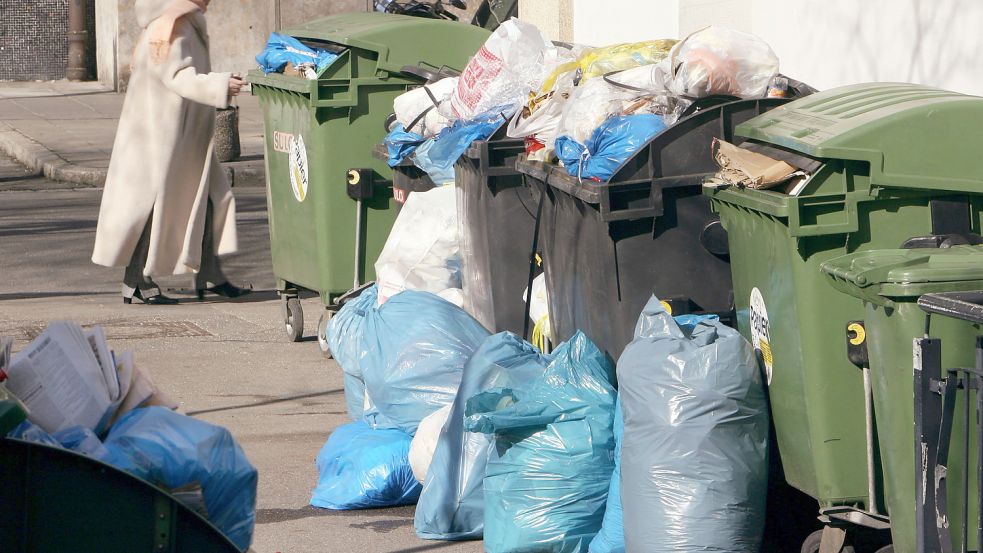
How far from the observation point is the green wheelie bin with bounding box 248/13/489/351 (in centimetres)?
686

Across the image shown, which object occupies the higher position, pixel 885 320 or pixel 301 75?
pixel 301 75

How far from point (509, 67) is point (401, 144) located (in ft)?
3.07

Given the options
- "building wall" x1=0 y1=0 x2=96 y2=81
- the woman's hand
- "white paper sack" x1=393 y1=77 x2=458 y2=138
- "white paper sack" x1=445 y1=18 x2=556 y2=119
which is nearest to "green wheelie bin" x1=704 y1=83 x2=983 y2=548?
"white paper sack" x1=445 y1=18 x2=556 y2=119

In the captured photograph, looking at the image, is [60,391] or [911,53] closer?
[60,391]

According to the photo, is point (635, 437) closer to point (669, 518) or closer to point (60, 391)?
point (669, 518)

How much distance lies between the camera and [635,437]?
155 inches

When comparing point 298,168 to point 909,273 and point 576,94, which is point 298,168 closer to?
point 576,94

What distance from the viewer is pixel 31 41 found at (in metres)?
22.1

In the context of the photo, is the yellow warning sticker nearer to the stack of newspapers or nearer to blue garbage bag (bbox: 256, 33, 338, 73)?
the stack of newspapers

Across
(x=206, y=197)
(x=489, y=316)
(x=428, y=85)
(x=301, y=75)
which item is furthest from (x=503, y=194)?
(x=206, y=197)

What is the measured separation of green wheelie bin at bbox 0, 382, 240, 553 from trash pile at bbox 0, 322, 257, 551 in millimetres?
81

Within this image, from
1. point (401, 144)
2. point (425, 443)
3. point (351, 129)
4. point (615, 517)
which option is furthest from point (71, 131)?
point (615, 517)

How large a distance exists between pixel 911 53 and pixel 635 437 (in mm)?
3125

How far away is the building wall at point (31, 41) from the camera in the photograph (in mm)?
22031
